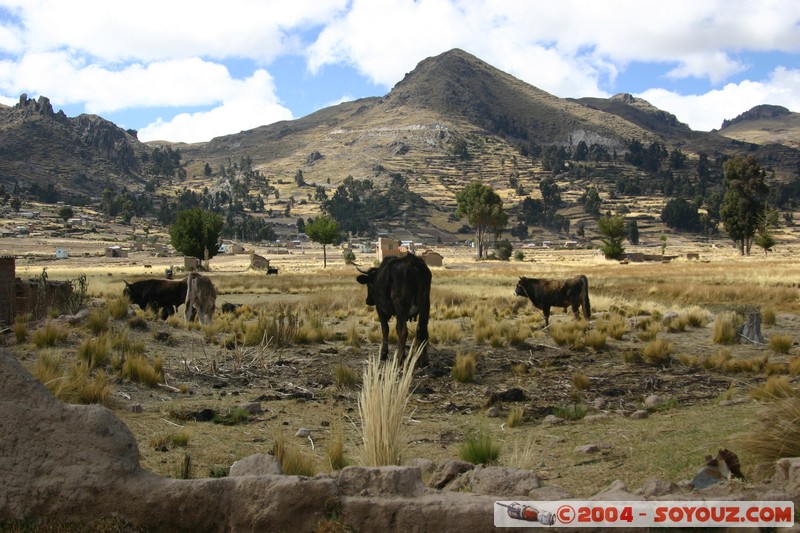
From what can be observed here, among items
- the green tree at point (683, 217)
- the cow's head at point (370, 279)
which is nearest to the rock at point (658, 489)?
the cow's head at point (370, 279)

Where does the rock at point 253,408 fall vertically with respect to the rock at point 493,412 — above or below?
above

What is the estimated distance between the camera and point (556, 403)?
1060 cm

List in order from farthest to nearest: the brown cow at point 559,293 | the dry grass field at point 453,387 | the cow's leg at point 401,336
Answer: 1. the brown cow at point 559,293
2. the cow's leg at point 401,336
3. the dry grass field at point 453,387

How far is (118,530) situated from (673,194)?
197977 millimetres

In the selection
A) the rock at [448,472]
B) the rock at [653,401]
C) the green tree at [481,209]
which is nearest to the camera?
the rock at [448,472]

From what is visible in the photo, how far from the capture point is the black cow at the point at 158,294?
2134 cm

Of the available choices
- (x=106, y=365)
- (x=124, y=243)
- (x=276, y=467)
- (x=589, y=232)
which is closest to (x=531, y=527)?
(x=276, y=467)

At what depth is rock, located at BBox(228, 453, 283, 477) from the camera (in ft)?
18.0

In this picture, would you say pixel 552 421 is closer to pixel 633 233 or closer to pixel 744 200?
pixel 744 200

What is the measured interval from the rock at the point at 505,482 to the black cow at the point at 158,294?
1749cm

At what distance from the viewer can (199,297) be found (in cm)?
2014

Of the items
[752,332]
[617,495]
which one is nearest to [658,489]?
[617,495]

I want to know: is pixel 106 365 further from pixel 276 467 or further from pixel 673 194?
pixel 673 194

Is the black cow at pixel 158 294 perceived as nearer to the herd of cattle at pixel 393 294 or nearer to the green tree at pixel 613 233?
the herd of cattle at pixel 393 294
